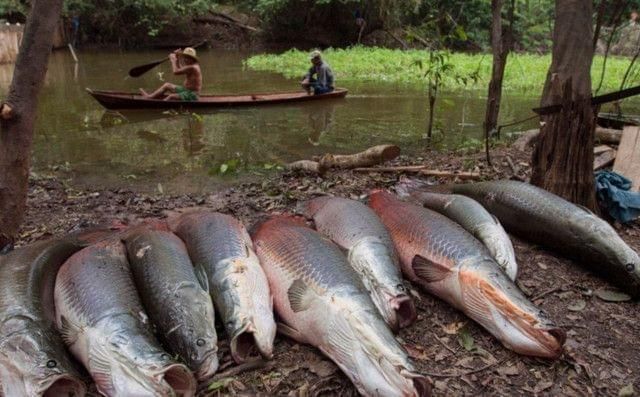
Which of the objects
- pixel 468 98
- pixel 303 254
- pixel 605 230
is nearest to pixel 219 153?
pixel 303 254

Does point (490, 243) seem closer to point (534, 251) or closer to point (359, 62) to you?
point (534, 251)

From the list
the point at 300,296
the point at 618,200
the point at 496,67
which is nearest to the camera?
the point at 300,296

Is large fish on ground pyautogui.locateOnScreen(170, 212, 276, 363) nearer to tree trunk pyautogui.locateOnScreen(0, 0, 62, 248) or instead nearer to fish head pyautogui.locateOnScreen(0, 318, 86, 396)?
fish head pyautogui.locateOnScreen(0, 318, 86, 396)

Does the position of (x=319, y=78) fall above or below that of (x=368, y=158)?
above

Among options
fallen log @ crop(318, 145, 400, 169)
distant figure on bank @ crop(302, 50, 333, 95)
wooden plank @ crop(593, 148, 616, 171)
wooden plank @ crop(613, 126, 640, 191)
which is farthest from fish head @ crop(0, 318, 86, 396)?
distant figure on bank @ crop(302, 50, 333, 95)

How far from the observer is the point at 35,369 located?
268cm

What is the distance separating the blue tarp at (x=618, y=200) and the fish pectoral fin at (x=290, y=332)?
11.9 feet

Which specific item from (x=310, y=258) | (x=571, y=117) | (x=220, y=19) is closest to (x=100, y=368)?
(x=310, y=258)

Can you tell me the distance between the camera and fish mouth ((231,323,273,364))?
318 cm

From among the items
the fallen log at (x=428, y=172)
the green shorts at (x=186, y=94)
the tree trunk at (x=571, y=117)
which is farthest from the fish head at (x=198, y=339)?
→ the green shorts at (x=186, y=94)

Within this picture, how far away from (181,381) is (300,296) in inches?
37.0

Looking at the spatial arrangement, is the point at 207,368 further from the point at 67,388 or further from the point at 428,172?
the point at 428,172

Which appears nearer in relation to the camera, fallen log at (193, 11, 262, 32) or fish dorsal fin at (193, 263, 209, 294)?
fish dorsal fin at (193, 263, 209, 294)

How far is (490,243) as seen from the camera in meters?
4.32
